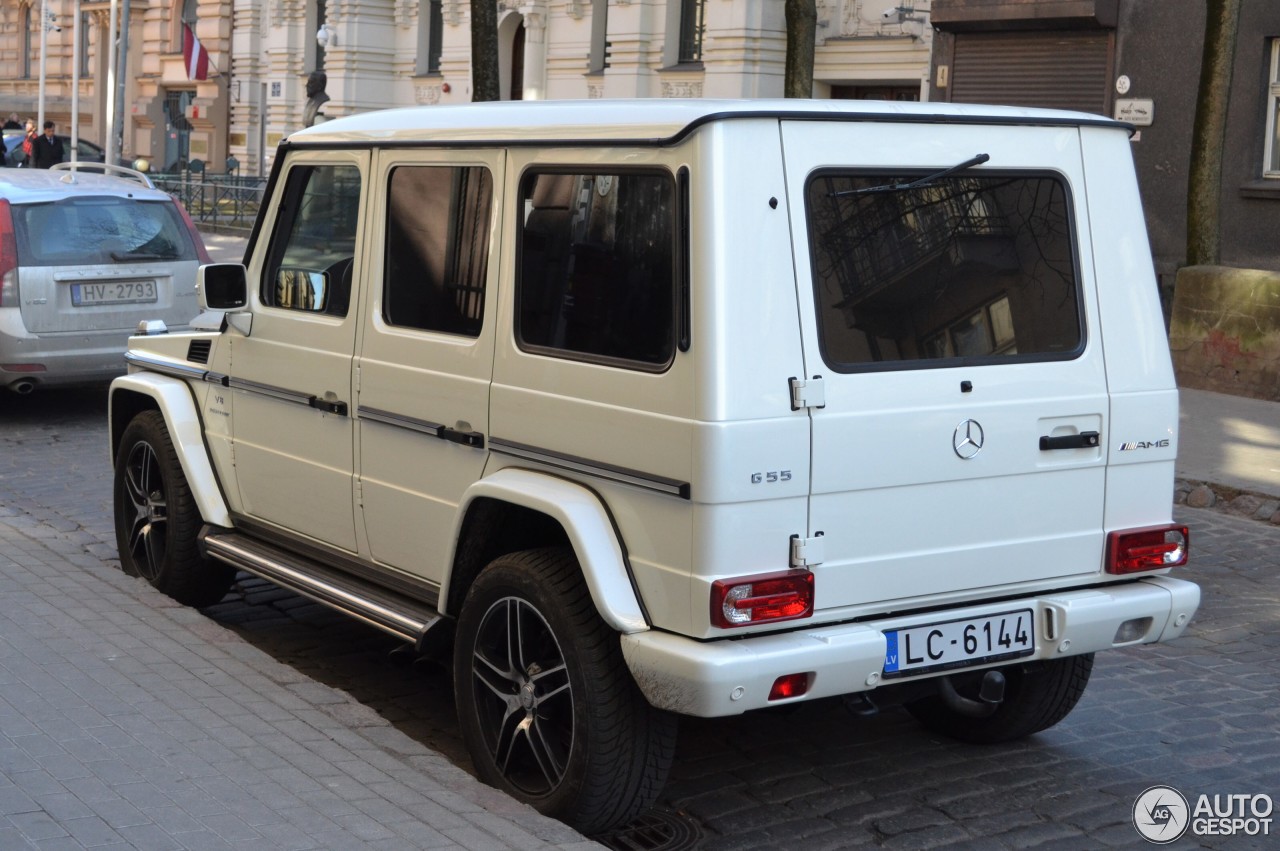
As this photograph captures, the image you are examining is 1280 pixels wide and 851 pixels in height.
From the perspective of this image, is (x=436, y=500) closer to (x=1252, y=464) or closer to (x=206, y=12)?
(x=1252, y=464)

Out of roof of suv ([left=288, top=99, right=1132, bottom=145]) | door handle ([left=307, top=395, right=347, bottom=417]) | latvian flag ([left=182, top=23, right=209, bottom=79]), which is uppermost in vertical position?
latvian flag ([left=182, top=23, right=209, bottom=79])

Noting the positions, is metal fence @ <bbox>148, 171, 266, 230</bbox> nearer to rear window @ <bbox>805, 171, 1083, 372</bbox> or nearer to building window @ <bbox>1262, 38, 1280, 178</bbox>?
building window @ <bbox>1262, 38, 1280, 178</bbox>

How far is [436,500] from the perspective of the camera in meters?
5.23

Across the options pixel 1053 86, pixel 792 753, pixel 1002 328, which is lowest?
pixel 792 753

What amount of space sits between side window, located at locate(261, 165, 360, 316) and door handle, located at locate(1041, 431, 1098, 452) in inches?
94.5

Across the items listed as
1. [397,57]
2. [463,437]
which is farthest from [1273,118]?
[397,57]

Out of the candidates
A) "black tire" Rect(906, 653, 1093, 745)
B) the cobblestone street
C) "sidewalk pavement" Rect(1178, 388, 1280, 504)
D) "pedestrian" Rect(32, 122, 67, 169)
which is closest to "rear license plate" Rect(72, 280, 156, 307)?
the cobblestone street

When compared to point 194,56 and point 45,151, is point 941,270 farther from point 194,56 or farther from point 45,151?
point 194,56

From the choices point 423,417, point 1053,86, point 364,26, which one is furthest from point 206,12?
point 423,417

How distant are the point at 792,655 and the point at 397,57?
3889cm

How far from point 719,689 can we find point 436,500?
4.69 feet

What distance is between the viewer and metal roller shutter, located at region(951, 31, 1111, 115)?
21094 mm

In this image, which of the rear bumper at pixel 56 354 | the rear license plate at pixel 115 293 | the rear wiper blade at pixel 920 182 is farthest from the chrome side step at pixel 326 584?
the rear license plate at pixel 115 293

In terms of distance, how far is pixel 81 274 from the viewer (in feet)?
38.1
